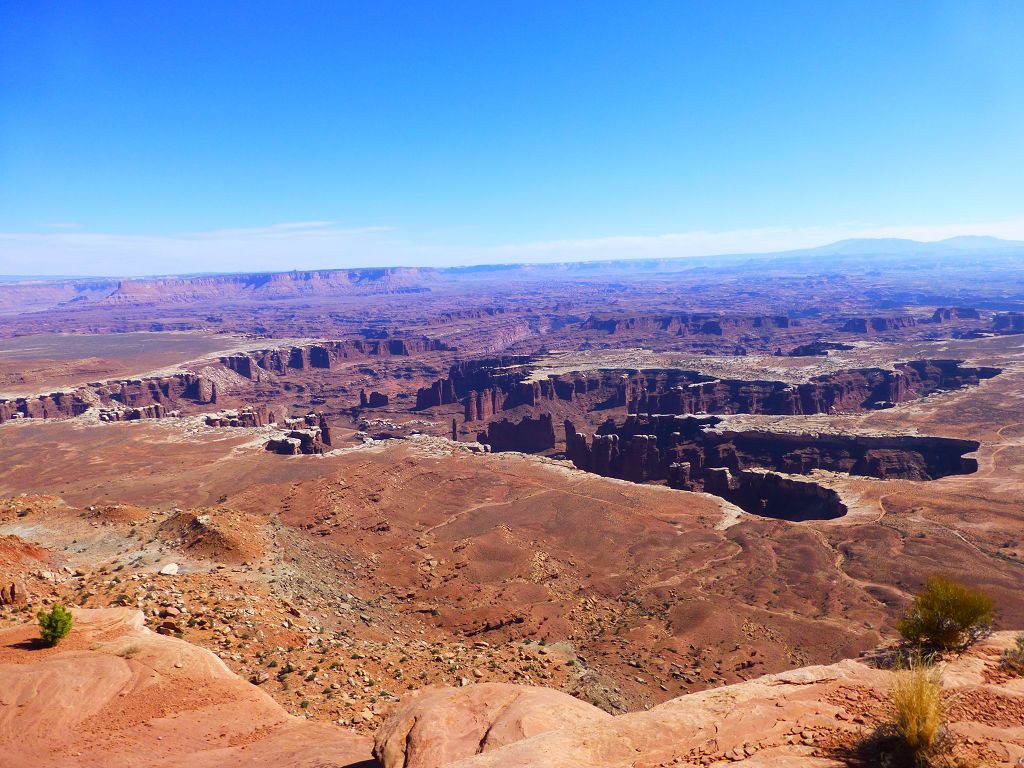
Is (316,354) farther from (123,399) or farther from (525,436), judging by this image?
(525,436)

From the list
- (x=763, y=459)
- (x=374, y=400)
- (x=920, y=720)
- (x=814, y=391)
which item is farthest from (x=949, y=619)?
(x=374, y=400)

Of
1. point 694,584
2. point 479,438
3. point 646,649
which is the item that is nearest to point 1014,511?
point 694,584

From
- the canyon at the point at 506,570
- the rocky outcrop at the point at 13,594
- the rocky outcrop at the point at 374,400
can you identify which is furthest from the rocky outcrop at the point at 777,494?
the rocky outcrop at the point at 374,400

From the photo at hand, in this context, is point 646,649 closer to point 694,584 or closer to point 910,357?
point 694,584

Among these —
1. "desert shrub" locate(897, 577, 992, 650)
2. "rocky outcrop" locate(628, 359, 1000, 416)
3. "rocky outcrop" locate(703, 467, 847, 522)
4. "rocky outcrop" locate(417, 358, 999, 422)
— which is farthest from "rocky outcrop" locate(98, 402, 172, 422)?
"desert shrub" locate(897, 577, 992, 650)

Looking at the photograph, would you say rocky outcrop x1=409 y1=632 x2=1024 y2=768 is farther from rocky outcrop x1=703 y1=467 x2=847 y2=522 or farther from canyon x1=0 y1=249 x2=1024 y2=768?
rocky outcrop x1=703 y1=467 x2=847 y2=522

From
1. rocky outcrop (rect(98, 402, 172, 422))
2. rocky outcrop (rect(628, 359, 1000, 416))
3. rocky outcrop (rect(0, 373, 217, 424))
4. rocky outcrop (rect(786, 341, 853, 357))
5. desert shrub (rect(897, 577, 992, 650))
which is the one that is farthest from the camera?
rocky outcrop (rect(786, 341, 853, 357))
